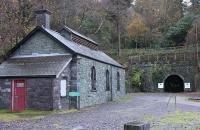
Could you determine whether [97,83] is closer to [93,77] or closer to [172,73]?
[93,77]

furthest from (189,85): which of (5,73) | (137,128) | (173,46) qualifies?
(137,128)

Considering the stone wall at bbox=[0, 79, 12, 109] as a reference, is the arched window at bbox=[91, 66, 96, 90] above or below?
above

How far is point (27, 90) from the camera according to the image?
21375 millimetres

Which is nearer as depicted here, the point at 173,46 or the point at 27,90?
the point at 27,90

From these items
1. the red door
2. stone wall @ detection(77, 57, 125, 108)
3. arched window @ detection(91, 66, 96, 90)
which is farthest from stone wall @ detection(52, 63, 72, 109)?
arched window @ detection(91, 66, 96, 90)

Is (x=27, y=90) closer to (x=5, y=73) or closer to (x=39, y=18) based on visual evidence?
(x=5, y=73)

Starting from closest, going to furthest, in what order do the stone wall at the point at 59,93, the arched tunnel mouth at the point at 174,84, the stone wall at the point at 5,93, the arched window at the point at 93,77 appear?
the stone wall at the point at 59,93
the stone wall at the point at 5,93
the arched window at the point at 93,77
the arched tunnel mouth at the point at 174,84

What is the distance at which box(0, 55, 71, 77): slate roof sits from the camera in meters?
21.1

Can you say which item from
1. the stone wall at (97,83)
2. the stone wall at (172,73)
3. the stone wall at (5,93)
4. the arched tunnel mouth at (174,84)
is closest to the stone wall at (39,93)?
the stone wall at (5,93)

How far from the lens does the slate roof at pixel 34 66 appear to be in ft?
69.1

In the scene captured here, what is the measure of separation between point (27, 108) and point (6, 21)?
7.37 meters

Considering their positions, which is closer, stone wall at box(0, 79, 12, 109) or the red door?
the red door

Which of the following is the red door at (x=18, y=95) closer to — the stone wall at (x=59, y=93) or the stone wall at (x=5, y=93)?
the stone wall at (x=5, y=93)

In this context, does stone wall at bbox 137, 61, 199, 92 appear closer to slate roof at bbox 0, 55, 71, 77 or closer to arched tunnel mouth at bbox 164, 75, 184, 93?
arched tunnel mouth at bbox 164, 75, 184, 93
